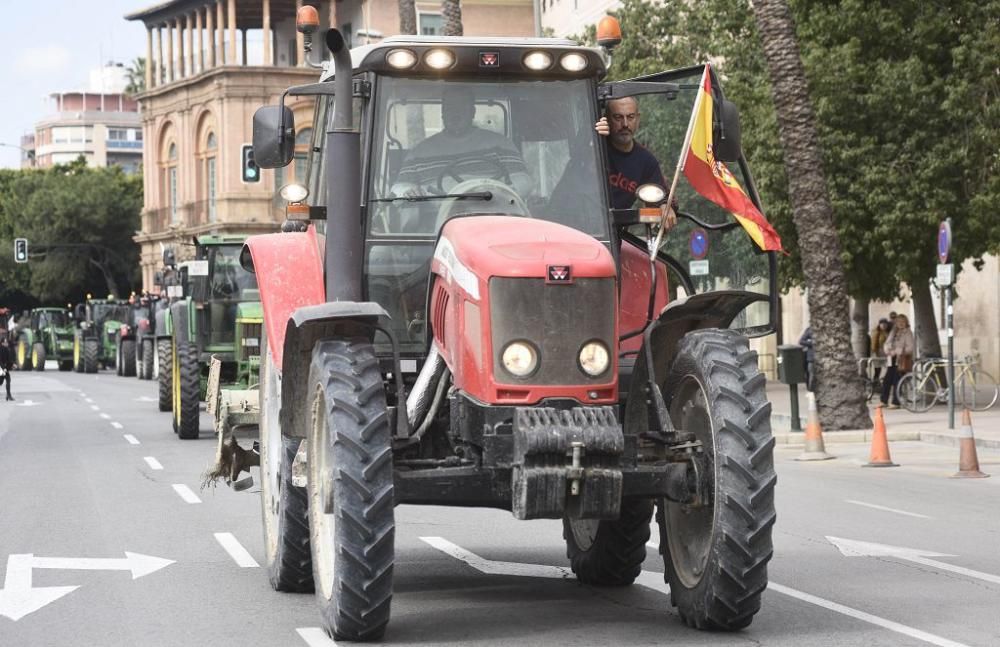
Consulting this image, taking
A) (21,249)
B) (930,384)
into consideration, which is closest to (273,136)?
(930,384)

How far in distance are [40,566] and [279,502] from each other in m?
2.30

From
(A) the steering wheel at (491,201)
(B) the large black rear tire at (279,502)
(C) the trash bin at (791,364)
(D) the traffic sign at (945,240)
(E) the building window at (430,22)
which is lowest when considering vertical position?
(B) the large black rear tire at (279,502)

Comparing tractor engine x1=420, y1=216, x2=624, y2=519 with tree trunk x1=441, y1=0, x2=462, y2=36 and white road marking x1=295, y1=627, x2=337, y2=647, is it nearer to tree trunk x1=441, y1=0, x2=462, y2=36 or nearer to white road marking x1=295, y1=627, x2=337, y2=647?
white road marking x1=295, y1=627, x2=337, y2=647

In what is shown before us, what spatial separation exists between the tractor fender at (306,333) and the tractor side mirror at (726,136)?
200 cm

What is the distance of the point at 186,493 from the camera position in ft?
55.8

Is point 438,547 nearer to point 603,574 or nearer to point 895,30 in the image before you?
point 603,574

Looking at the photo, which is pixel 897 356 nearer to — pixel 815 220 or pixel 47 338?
pixel 815 220

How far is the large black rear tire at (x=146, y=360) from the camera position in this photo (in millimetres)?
52250

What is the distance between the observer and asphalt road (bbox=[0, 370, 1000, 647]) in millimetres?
8633

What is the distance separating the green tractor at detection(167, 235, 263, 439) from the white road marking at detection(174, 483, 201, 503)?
6.70 m

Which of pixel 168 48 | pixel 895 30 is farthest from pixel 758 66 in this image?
pixel 168 48

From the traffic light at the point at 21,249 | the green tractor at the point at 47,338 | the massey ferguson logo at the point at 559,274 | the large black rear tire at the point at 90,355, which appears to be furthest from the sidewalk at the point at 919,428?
the traffic light at the point at 21,249

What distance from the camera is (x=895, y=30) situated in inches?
1267

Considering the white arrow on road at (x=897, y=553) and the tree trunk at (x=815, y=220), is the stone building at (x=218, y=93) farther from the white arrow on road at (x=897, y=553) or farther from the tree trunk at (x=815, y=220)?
the white arrow on road at (x=897, y=553)
